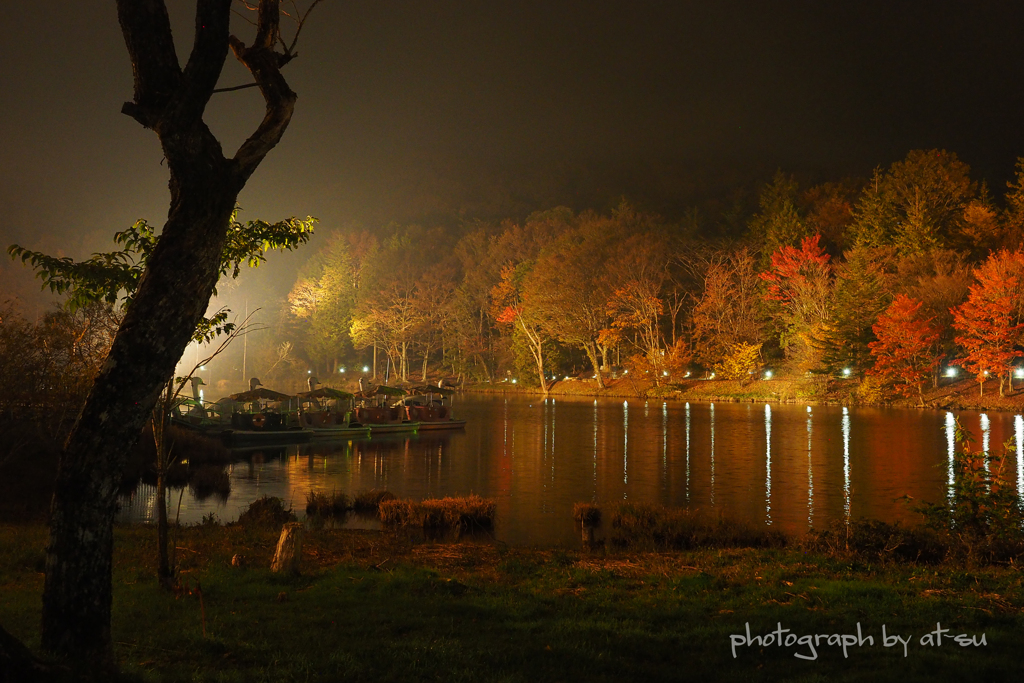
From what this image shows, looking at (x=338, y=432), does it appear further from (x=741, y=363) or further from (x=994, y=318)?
(x=994, y=318)

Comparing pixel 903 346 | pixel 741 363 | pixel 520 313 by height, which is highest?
pixel 520 313

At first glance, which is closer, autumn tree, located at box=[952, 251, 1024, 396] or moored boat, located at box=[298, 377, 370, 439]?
moored boat, located at box=[298, 377, 370, 439]

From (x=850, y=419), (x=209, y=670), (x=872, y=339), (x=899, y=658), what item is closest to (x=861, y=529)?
(x=899, y=658)

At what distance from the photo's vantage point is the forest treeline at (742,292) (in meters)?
51.4

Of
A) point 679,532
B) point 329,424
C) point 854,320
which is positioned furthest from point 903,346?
point 679,532

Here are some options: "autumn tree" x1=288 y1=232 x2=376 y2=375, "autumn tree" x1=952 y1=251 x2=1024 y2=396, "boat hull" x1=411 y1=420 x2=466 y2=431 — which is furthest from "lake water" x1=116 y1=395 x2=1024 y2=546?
"autumn tree" x1=288 y1=232 x2=376 y2=375

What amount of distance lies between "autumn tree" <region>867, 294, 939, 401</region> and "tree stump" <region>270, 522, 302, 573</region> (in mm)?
49238

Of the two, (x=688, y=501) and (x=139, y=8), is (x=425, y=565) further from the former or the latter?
(x=688, y=501)

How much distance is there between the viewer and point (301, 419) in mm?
35594

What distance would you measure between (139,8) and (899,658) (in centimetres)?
787

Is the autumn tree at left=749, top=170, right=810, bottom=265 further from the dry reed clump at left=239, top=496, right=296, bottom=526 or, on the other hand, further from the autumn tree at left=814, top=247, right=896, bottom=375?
the dry reed clump at left=239, top=496, right=296, bottom=526

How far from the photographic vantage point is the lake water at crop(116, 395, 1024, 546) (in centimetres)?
1762

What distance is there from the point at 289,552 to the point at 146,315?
5003 mm

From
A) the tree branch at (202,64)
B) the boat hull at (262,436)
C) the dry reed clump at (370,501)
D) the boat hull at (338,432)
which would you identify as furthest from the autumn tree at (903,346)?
the tree branch at (202,64)
